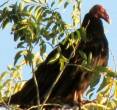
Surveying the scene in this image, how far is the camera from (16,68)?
3430mm

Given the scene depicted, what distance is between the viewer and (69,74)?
181 inches

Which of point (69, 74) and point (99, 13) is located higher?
point (99, 13)

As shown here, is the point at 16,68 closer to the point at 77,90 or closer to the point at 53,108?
the point at 53,108

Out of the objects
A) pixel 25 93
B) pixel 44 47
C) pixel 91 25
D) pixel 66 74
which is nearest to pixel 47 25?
pixel 44 47

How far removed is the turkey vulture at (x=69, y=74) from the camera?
4.16 metres

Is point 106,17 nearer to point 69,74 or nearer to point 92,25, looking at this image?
point 92,25

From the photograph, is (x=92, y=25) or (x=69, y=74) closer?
(x=69, y=74)

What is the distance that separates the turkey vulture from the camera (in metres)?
4.16

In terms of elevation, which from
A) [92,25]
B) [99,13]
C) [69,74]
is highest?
[99,13]

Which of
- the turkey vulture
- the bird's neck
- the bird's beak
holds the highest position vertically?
the bird's beak

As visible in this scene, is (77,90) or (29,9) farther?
(77,90)

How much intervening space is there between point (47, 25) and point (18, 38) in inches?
8.2

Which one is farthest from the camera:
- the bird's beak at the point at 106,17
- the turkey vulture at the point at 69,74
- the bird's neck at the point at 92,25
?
the bird's beak at the point at 106,17

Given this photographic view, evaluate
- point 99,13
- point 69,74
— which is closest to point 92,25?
point 99,13
